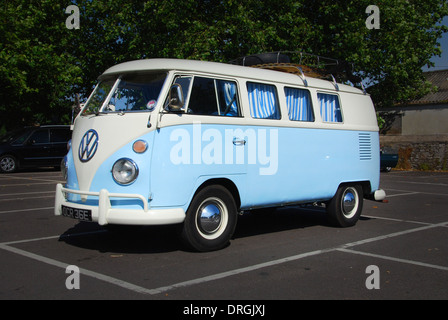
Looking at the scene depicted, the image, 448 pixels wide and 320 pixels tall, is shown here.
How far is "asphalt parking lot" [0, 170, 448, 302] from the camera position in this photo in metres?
5.07

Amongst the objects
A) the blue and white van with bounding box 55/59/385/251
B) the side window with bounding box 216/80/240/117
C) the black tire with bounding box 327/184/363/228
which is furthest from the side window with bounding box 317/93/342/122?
the side window with bounding box 216/80/240/117

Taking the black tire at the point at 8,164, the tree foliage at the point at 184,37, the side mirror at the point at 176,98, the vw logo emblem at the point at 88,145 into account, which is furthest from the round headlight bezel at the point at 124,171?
the black tire at the point at 8,164

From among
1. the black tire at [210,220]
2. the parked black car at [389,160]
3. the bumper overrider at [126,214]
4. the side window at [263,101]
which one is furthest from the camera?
the parked black car at [389,160]

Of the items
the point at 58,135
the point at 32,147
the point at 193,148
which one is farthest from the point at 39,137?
the point at 193,148

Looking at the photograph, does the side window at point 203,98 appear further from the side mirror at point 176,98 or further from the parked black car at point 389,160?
the parked black car at point 389,160

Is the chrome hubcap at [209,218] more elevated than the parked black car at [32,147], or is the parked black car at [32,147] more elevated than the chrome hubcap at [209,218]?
the parked black car at [32,147]

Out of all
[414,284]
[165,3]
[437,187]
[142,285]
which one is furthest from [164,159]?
[165,3]

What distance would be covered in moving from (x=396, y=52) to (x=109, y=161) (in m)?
21.8

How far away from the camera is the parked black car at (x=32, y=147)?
2175 cm

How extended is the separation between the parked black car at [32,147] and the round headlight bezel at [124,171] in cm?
1694

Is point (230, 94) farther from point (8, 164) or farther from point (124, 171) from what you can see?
point (8, 164)

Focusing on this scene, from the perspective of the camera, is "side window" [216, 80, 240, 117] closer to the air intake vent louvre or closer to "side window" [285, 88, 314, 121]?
"side window" [285, 88, 314, 121]

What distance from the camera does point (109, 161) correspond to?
21.1 feet

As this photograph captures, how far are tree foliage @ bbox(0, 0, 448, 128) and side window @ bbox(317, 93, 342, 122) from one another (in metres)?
13.7
